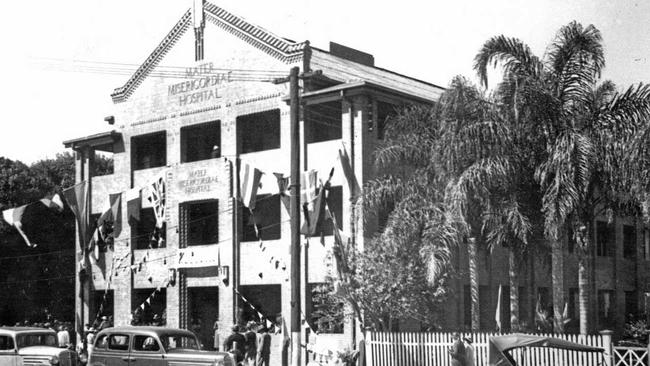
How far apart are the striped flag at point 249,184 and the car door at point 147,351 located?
440 inches

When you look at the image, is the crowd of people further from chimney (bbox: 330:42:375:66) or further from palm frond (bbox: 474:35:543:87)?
chimney (bbox: 330:42:375:66)

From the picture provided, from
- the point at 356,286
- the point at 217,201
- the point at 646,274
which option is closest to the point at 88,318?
the point at 217,201

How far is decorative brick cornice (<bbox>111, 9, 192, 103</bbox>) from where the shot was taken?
1471 inches

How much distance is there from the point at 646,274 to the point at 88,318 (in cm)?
2733

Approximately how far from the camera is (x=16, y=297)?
152ft

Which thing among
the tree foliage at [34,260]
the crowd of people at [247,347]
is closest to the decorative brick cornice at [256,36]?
the crowd of people at [247,347]

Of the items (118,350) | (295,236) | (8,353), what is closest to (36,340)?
(8,353)

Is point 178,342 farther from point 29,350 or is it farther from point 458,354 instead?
point 458,354

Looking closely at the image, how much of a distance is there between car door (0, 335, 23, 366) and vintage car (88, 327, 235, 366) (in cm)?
300

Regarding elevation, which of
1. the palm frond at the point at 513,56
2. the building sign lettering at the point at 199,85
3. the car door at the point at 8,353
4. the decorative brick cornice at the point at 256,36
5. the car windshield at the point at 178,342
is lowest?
the car door at the point at 8,353

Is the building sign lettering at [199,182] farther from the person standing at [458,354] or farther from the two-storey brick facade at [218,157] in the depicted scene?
the person standing at [458,354]

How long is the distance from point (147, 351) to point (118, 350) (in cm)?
86

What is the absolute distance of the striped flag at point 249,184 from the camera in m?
31.8

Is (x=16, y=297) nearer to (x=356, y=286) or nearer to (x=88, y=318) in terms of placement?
(x=88, y=318)
